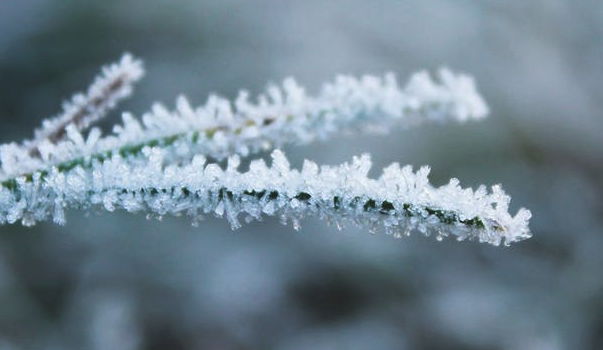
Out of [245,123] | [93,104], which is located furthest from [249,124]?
[93,104]

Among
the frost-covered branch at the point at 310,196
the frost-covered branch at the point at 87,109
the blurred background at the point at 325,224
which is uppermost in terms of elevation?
the blurred background at the point at 325,224

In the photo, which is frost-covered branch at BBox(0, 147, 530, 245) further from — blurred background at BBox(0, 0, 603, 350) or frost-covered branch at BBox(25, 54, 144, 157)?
blurred background at BBox(0, 0, 603, 350)

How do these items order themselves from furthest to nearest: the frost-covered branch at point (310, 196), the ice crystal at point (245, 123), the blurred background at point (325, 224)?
1. the blurred background at point (325, 224)
2. the ice crystal at point (245, 123)
3. the frost-covered branch at point (310, 196)

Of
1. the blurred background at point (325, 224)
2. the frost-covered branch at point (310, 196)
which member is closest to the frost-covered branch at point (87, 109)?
the frost-covered branch at point (310, 196)

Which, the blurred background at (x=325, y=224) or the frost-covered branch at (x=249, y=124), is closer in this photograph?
the frost-covered branch at (x=249, y=124)

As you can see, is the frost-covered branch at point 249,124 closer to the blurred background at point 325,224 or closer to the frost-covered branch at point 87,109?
the frost-covered branch at point 87,109

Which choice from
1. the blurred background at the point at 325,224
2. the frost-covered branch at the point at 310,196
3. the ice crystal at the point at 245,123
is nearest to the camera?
the frost-covered branch at the point at 310,196

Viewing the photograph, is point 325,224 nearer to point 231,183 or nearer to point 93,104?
point 93,104
